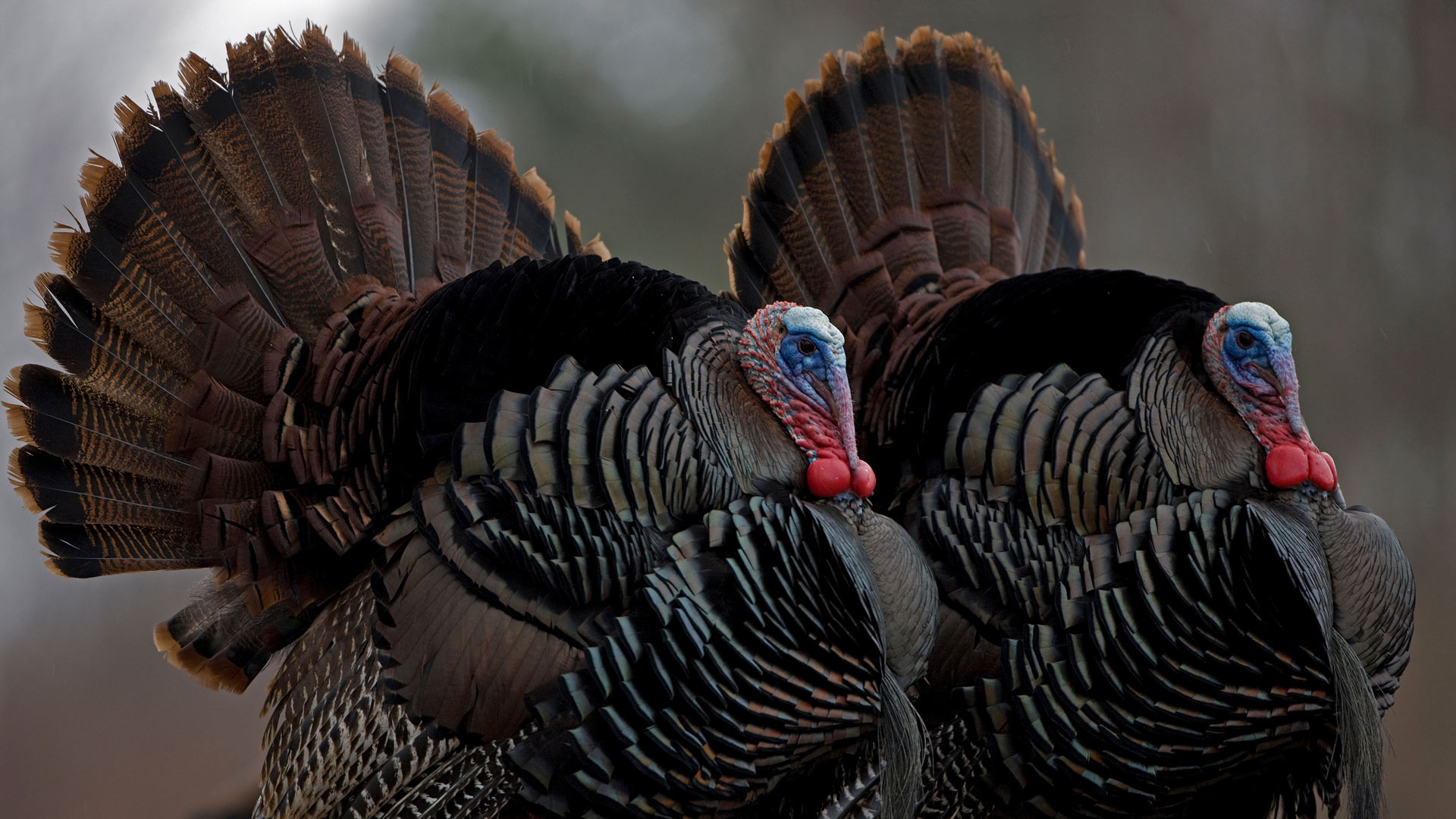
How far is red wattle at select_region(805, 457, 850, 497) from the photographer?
2691 millimetres

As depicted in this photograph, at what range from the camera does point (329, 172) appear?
3.27 metres

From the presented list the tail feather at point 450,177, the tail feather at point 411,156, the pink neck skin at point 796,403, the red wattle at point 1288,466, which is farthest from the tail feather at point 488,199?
the red wattle at point 1288,466

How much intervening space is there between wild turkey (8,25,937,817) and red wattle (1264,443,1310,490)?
30.8 inches

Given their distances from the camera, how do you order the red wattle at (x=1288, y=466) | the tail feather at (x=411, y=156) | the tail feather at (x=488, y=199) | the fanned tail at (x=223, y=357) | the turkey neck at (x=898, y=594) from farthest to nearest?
1. the tail feather at (x=488, y=199)
2. the tail feather at (x=411, y=156)
3. the fanned tail at (x=223, y=357)
4. the red wattle at (x=1288, y=466)
5. the turkey neck at (x=898, y=594)

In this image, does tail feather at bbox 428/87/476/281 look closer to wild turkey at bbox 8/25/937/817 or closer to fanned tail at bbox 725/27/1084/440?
wild turkey at bbox 8/25/937/817

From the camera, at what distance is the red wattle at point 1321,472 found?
2.79 metres

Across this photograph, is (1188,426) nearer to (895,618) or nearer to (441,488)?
(895,618)

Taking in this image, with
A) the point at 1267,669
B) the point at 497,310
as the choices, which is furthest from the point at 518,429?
the point at 1267,669

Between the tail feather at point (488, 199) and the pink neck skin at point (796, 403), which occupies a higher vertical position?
the tail feather at point (488, 199)

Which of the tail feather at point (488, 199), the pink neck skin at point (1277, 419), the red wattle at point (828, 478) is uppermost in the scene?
the tail feather at point (488, 199)

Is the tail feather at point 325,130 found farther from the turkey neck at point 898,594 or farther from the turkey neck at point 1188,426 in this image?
the turkey neck at point 1188,426

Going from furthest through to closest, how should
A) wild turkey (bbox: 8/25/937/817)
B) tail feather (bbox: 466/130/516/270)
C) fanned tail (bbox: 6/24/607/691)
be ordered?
1. tail feather (bbox: 466/130/516/270)
2. fanned tail (bbox: 6/24/607/691)
3. wild turkey (bbox: 8/25/937/817)

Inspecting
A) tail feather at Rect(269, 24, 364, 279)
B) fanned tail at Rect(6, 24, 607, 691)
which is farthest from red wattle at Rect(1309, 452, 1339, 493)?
tail feather at Rect(269, 24, 364, 279)

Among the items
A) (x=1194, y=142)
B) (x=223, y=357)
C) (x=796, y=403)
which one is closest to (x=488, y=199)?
(x=223, y=357)
